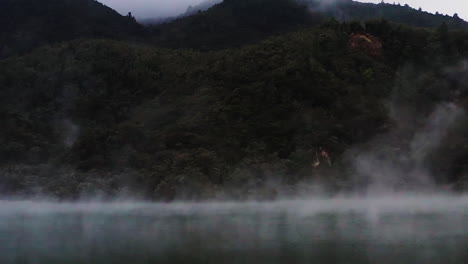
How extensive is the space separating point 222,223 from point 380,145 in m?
15.0

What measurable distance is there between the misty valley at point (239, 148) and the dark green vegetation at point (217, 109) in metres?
0.10

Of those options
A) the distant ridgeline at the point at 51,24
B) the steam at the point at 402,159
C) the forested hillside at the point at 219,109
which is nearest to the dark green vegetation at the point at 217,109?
the forested hillside at the point at 219,109

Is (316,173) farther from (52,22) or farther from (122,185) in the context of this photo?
(52,22)

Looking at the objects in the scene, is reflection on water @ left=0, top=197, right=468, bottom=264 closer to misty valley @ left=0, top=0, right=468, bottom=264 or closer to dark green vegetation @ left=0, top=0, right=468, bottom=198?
misty valley @ left=0, top=0, right=468, bottom=264

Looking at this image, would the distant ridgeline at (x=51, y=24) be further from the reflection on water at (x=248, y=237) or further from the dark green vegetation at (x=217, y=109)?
the reflection on water at (x=248, y=237)

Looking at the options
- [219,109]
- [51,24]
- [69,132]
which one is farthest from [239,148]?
[51,24]

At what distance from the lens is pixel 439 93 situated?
32.6 m

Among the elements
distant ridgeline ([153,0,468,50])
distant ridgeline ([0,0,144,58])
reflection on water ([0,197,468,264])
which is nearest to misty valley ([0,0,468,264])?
reflection on water ([0,197,468,264])

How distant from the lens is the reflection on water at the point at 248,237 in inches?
451

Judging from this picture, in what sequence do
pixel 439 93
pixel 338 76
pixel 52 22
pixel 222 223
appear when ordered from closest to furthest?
pixel 222 223
pixel 439 93
pixel 338 76
pixel 52 22

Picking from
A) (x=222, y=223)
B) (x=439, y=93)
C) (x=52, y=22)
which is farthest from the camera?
(x=52, y=22)

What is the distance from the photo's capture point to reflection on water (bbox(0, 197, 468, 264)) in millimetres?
11445

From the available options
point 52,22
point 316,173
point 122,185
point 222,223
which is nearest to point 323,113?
point 316,173

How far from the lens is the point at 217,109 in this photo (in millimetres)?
33844
